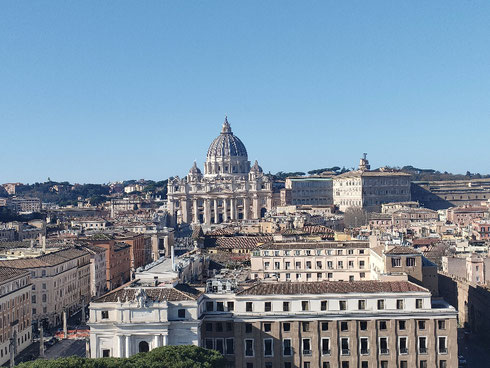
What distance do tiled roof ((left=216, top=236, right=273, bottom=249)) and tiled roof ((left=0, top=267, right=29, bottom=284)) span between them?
17.6m

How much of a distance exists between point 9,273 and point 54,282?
9.19 m

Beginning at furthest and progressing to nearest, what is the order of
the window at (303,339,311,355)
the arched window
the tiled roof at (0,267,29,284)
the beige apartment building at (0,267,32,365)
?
the tiled roof at (0,267,29,284) → the beige apartment building at (0,267,32,365) → the window at (303,339,311,355) → the arched window

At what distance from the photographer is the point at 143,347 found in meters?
33.0

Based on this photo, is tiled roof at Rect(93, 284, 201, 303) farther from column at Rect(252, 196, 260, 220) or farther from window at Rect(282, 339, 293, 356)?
column at Rect(252, 196, 260, 220)

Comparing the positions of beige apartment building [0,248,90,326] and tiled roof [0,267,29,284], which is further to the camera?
beige apartment building [0,248,90,326]

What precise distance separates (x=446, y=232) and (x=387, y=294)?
61.3m

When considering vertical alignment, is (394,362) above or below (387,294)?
below

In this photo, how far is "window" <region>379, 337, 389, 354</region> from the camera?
1355 inches

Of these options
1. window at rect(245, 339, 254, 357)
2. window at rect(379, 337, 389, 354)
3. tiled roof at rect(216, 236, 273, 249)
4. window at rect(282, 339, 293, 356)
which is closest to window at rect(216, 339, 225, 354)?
window at rect(245, 339, 254, 357)

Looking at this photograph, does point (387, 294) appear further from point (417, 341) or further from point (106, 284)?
point (106, 284)

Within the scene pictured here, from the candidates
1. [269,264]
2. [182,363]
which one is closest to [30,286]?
[269,264]

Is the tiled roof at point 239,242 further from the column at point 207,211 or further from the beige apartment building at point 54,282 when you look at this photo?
the column at point 207,211

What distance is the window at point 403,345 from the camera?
3441cm

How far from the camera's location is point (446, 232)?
93.7 metres
